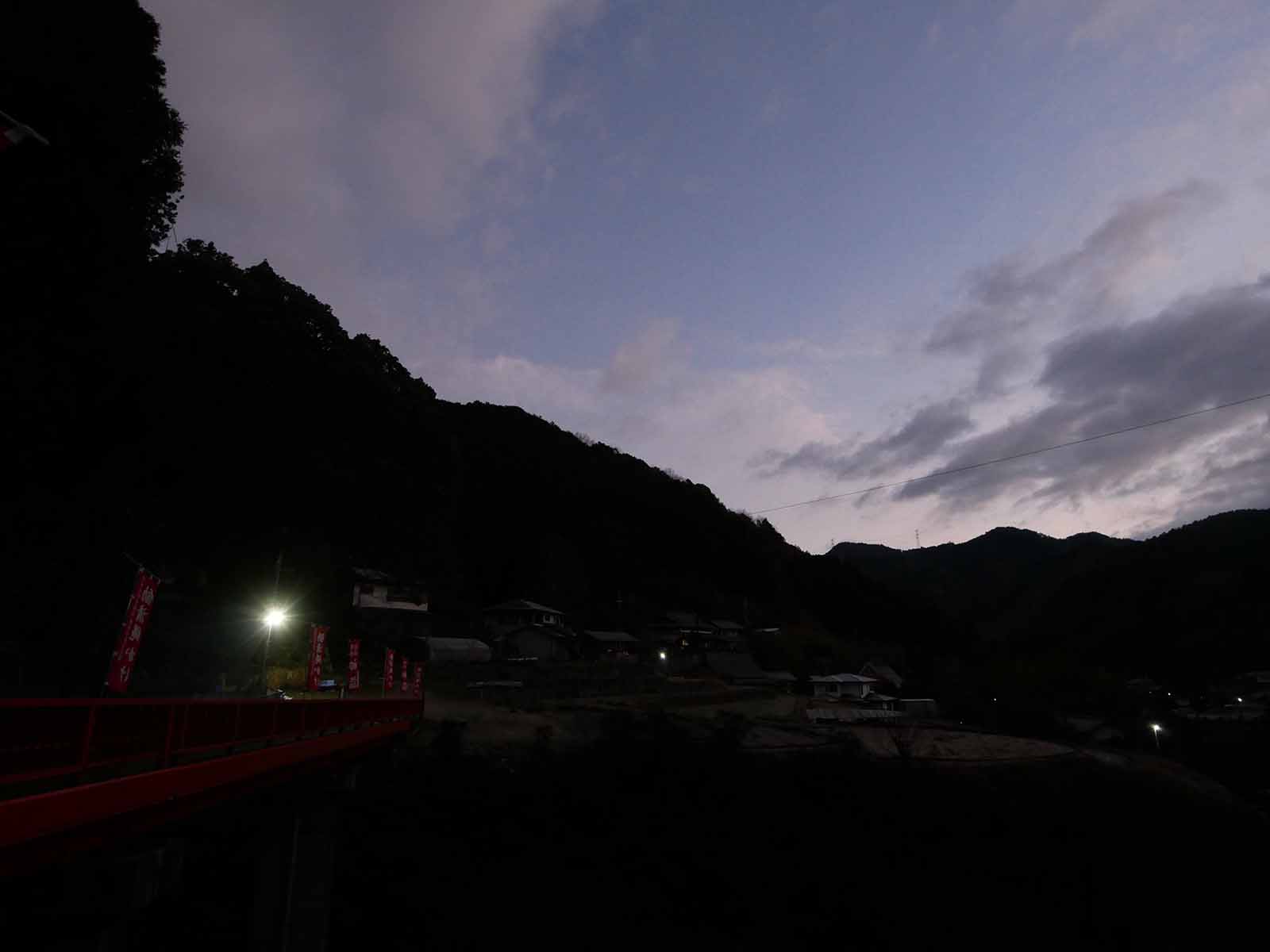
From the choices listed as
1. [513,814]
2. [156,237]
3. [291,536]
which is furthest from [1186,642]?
[156,237]

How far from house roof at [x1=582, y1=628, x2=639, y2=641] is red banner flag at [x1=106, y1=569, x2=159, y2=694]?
5958 cm

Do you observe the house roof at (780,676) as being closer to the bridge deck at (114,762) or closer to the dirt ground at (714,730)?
the dirt ground at (714,730)

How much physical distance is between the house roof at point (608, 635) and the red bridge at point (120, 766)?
59.6 metres

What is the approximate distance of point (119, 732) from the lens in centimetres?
732

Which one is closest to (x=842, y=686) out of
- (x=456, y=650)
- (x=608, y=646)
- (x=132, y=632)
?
(x=608, y=646)

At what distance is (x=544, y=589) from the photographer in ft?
262

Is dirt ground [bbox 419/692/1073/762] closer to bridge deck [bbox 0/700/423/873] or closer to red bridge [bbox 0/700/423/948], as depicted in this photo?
red bridge [bbox 0/700/423/948]

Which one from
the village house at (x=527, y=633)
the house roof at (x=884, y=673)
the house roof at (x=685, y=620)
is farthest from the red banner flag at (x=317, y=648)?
the house roof at (x=884, y=673)

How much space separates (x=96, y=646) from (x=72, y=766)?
67.9 ft

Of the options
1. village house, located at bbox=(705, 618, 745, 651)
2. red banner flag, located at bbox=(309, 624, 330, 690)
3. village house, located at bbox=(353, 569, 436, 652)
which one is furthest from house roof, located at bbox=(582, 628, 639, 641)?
red banner flag, located at bbox=(309, 624, 330, 690)

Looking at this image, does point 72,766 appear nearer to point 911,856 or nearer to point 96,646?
point 96,646

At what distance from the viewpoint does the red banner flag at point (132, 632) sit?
41.4 feet

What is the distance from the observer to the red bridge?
6035 mm

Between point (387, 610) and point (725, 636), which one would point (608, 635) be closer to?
point (725, 636)
